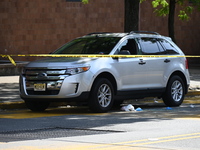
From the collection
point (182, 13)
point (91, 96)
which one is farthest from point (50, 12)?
point (91, 96)

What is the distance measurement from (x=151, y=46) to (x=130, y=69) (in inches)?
45.7

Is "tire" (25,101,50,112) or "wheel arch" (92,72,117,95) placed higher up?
"wheel arch" (92,72,117,95)

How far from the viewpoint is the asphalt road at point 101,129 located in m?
8.91

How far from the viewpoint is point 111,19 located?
34812mm

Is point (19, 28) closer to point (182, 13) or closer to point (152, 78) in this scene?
point (182, 13)

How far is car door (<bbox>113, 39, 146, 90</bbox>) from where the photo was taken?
47.5 ft

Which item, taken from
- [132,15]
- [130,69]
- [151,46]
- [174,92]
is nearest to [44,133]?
A: [130,69]

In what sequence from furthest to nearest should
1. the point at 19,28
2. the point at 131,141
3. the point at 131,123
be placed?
the point at 19,28 < the point at 131,123 < the point at 131,141

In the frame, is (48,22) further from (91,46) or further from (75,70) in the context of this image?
(75,70)

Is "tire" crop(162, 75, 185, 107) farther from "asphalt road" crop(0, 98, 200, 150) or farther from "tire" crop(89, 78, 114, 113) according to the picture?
"tire" crop(89, 78, 114, 113)

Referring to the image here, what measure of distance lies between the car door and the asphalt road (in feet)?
2.15

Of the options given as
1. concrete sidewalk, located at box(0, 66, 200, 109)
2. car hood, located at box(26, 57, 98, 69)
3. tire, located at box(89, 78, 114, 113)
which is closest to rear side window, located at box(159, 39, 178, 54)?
tire, located at box(89, 78, 114, 113)

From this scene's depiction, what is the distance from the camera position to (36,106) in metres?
14.4

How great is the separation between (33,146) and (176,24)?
100 ft
